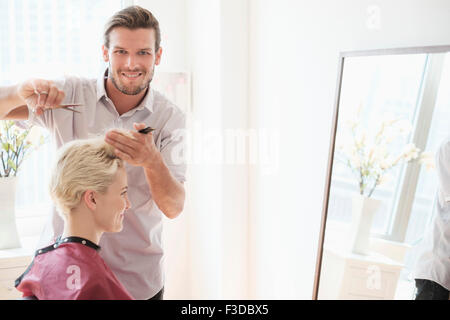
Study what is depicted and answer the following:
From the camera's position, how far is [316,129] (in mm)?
1992

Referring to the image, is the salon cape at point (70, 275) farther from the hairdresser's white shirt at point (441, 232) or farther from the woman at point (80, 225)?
the hairdresser's white shirt at point (441, 232)

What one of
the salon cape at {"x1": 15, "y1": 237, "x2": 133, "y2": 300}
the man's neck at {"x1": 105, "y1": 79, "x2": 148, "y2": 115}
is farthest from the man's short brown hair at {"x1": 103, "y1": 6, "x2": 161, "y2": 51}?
the salon cape at {"x1": 15, "y1": 237, "x2": 133, "y2": 300}

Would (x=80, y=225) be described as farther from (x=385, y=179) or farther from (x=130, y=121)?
(x=385, y=179)

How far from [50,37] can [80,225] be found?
47.0 inches

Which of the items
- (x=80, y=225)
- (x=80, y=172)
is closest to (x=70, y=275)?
(x=80, y=225)

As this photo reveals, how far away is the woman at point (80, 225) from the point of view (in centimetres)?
124

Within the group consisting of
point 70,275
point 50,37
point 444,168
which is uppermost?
point 50,37

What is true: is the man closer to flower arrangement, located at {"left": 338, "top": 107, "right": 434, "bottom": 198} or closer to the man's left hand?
the man's left hand

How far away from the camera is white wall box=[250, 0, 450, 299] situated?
172 cm

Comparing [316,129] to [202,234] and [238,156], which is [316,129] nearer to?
[238,156]

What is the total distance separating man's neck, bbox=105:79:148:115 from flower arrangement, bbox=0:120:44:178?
381 millimetres

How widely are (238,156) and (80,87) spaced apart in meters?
1.13

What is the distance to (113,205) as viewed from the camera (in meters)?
1.33
